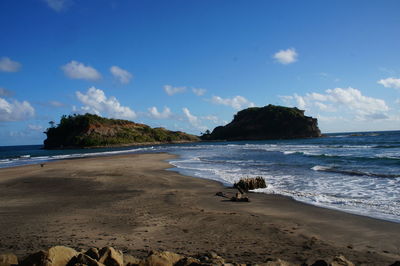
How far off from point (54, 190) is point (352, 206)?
13141 mm

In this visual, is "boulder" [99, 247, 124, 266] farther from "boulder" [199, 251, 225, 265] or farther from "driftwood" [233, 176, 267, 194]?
"driftwood" [233, 176, 267, 194]

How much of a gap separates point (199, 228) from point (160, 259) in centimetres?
291

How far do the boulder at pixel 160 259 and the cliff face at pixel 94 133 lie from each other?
3694 inches

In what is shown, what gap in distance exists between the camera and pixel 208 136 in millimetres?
152625

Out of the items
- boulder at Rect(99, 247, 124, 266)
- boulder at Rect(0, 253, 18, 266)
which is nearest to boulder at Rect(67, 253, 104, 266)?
boulder at Rect(99, 247, 124, 266)

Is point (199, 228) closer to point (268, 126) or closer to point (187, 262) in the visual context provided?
point (187, 262)

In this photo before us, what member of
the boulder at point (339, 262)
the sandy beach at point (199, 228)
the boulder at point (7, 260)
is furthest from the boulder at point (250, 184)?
the boulder at point (7, 260)

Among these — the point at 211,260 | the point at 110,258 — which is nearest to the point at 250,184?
the point at 211,260

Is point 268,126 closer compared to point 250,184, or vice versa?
point 250,184

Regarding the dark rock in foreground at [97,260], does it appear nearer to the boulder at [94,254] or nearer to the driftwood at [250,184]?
the boulder at [94,254]

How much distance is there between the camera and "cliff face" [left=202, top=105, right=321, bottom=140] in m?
128

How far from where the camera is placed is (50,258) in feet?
13.8

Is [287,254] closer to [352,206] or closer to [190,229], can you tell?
[190,229]

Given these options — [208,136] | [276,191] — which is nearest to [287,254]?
[276,191]
